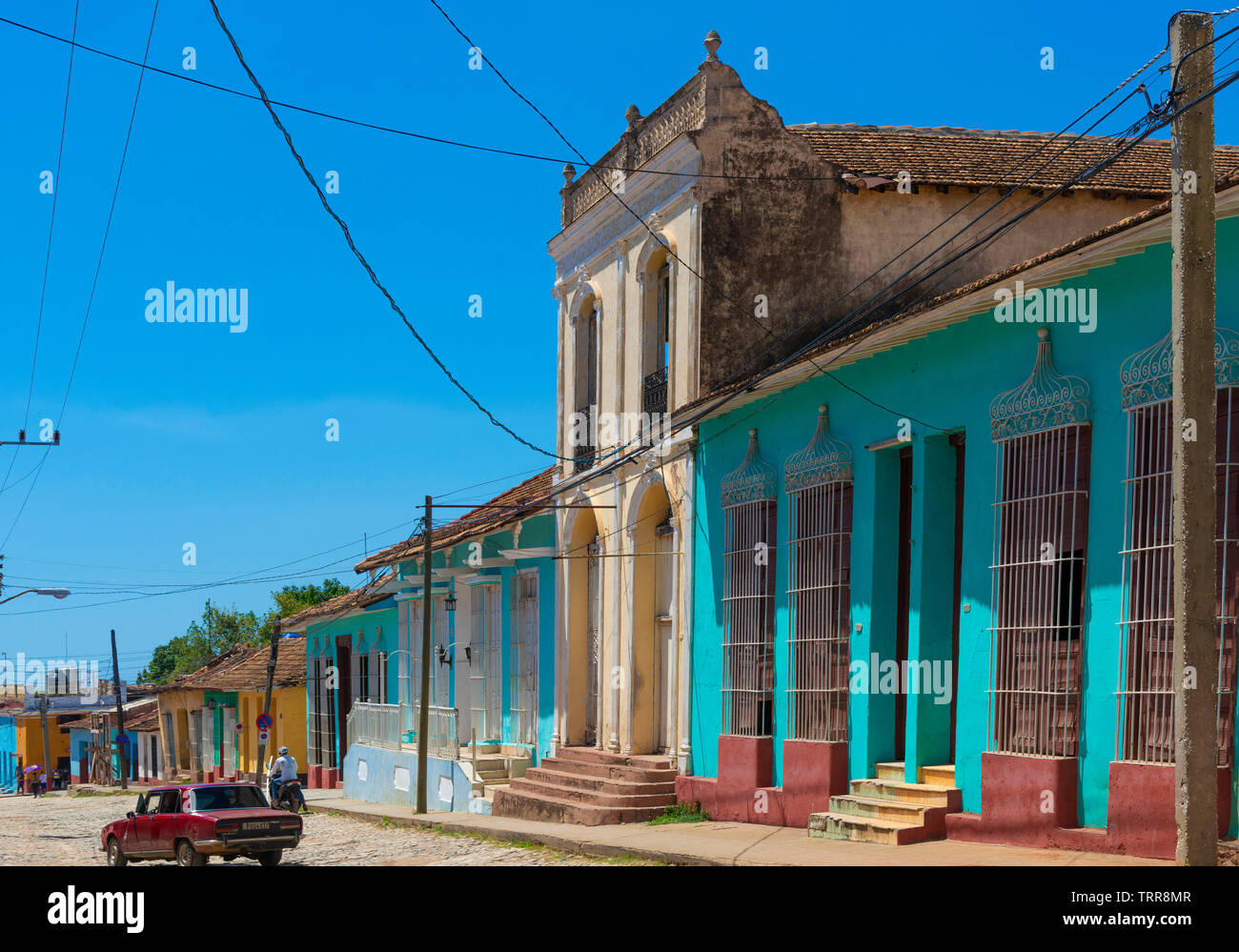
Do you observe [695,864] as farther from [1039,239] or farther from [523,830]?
[1039,239]

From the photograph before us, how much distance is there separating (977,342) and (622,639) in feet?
28.4

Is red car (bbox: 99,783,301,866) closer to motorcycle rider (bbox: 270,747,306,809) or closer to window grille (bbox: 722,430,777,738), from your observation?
window grille (bbox: 722,430,777,738)

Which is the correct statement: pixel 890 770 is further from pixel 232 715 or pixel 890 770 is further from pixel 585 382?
pixel 232 715

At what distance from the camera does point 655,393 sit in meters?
20.1

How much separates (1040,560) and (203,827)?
908cm

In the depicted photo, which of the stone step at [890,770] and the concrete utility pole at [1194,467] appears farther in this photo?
the stone step at [890,770]

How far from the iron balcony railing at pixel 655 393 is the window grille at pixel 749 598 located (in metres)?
2.40

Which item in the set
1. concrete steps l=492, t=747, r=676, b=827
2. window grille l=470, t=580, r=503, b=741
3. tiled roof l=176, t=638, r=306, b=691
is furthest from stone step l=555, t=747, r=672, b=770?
tiled roof l=176, t=638, r=306, b=691

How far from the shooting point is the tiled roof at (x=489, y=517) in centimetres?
2398

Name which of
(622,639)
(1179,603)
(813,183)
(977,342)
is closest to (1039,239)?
(813,183)

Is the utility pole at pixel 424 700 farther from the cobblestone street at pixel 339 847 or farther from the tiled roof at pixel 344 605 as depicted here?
the tiled roof at pixel 344 605

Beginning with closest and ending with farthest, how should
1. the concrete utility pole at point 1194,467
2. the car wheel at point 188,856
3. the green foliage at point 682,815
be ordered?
the concrete utility pole at point 1194,467
the car wheel at point 188,856
the green foliage at point 682,815

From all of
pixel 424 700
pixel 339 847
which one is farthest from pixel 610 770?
pixel 424 700

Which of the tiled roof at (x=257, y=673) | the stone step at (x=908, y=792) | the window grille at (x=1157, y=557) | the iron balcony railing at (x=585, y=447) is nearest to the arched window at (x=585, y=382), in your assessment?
the iron balcony railing at (x=585, y=447)
